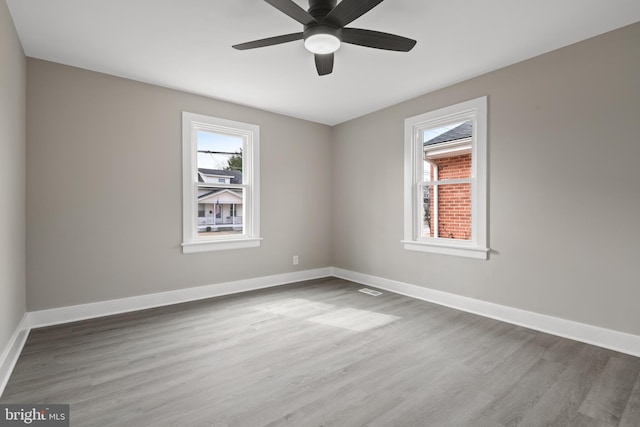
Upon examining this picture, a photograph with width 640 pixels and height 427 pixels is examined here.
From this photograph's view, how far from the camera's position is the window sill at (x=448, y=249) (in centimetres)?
344

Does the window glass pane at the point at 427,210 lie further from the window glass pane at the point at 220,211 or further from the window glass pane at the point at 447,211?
the window glass pane at the point at 220,211

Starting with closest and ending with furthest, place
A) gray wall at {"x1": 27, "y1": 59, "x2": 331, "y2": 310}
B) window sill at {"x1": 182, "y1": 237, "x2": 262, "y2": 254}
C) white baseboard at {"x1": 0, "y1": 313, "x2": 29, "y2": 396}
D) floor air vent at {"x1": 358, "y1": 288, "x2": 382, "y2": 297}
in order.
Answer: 1. white baseboard at {"x1": 0, "y1": 313, "x2": 29, "y2": 396}
2. gray wall at {"x1": 27, "y1": 59, "x2": 331, "y2": 310}
3. window sill at {"x1": 182, "y1": 237, "x2": 262, "y2": 254}
4. floor air vent at {"x1": 358, "y1": 288, "x2": 382, "y2": 297}

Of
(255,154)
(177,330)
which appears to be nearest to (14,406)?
(177,330)

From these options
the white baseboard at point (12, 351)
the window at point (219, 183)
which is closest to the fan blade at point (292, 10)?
the window at point (219, 183)

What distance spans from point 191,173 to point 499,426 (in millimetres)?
3871

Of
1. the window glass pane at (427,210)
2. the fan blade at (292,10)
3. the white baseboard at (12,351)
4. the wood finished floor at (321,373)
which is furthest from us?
the window glass pane at (427,210)

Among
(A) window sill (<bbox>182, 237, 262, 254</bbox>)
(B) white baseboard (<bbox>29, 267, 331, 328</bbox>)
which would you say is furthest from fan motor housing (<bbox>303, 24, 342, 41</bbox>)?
(B) white baseboard (<bbox>29, 267, 331, 328</bbox>)

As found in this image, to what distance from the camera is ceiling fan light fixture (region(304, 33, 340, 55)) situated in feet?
7.39

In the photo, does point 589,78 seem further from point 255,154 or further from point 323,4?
point 255,154

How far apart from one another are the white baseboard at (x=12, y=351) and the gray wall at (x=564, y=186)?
13.2ft

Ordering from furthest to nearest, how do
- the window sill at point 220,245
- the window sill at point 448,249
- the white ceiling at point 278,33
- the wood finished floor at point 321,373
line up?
1. the window sill at point 220,245
2. the window sill at point 448,249
3. the white ceiling at point 278,33
4. the wood finished floor at point 321,373

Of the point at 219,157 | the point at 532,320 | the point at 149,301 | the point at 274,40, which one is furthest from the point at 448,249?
the point at 149,301

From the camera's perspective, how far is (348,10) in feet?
6.59

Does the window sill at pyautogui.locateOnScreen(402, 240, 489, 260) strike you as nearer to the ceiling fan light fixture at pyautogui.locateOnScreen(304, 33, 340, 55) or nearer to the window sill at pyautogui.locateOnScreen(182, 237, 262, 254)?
the window sill at pyautogui.locateOnScreen(182, 237, 262, 254)
